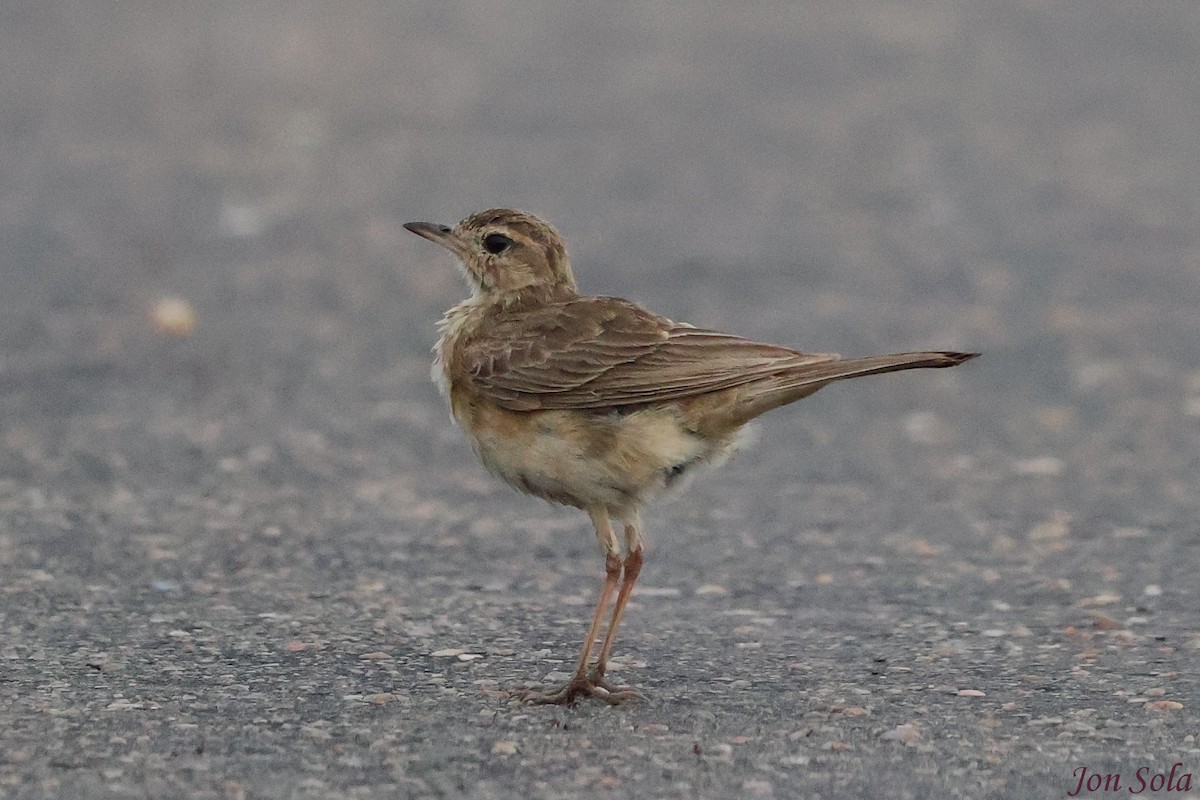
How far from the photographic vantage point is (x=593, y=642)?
6.93 m

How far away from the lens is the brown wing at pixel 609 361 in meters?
6.80

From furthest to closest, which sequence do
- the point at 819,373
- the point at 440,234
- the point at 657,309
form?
the point at 657,309 → the point at 440,234 → the point at 819,373

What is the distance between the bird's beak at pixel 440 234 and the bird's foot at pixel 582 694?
1879 mm

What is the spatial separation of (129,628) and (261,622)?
0.52 metres

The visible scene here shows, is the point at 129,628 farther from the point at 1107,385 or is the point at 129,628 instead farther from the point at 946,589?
the point at 1107,385

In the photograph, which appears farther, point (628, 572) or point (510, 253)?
point (510, 253)

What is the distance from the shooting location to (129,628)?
765 centimetres

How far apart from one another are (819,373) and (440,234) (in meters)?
1.89

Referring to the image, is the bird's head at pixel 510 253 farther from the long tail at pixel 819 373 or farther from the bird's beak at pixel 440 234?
the long tail at pixel 819 373

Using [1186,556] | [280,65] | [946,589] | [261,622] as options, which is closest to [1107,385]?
[1186,556]

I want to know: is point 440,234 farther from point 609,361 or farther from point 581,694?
point 581,694
